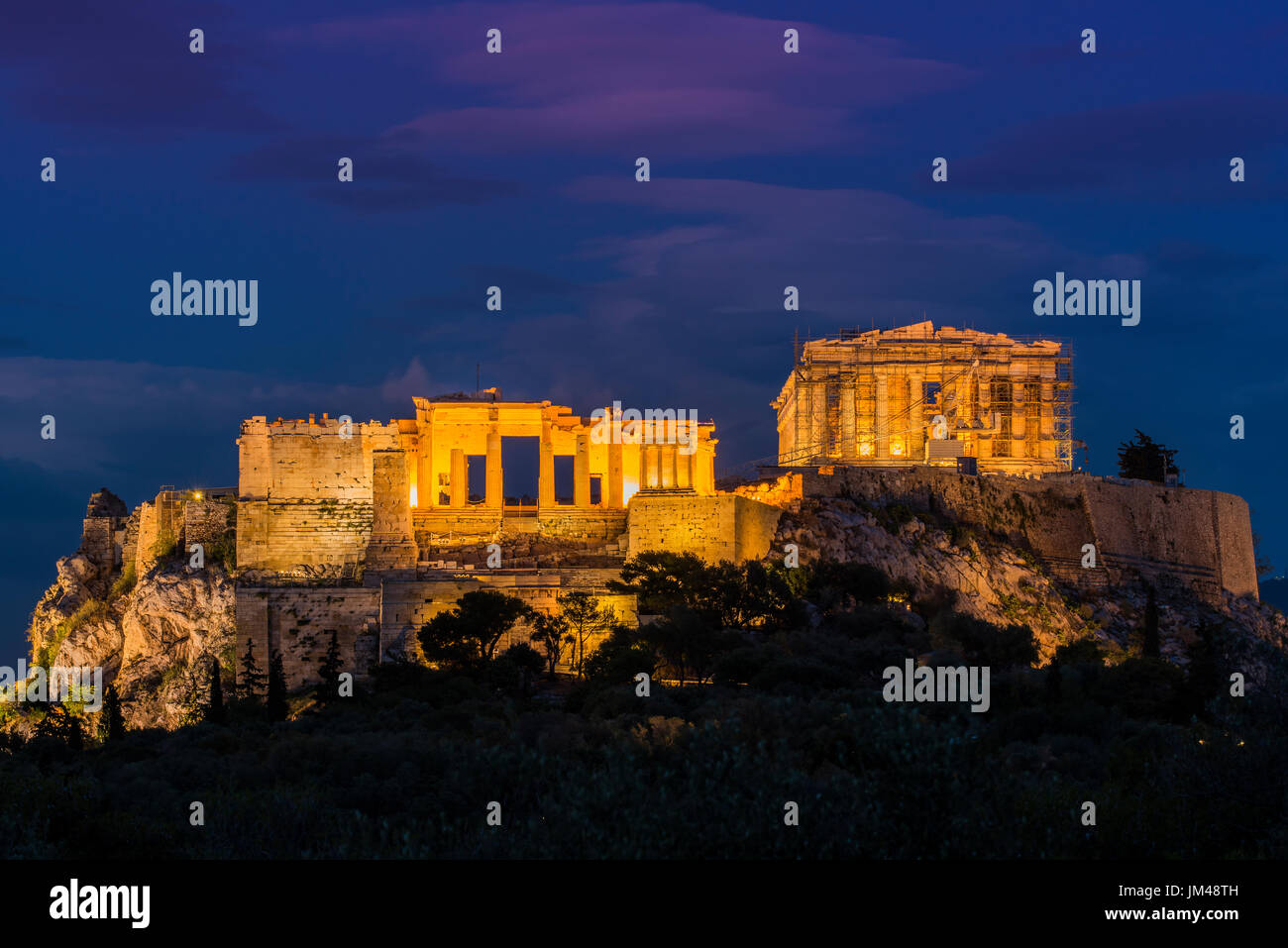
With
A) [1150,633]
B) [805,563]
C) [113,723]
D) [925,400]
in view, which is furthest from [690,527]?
[925,400]

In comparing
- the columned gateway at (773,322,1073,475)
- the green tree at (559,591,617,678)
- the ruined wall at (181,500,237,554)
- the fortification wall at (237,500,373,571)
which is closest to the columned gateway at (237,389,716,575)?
the fortification wall at (237,500,373,571)

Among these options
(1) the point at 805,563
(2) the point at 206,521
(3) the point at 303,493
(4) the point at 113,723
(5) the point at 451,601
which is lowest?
(4) the point at 113,723

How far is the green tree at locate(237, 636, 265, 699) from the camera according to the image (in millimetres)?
38844

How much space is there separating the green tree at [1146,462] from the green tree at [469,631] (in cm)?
3632

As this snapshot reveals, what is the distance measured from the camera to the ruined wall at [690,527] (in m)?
43.0

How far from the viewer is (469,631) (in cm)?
3772

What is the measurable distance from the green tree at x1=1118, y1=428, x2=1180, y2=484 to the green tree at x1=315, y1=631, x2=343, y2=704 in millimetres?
39452

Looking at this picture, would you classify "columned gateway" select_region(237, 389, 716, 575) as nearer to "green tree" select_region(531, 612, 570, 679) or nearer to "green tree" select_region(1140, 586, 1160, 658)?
"green tree" select_region(531, 612, 570, 679)

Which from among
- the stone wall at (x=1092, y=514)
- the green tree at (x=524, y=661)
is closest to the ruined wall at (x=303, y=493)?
the green tree at (x=524, y=661)

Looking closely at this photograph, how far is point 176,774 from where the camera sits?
24.9 metres

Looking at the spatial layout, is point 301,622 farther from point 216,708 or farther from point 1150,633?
point 1150,633

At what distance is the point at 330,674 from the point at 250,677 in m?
3.24

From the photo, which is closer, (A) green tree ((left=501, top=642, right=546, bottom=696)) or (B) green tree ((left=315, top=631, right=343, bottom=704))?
(B) green tree ((left=315, top=631, right=343, bottom=704))

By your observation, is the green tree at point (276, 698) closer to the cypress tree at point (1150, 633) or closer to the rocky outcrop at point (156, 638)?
the rocky outcrop at point (156, 638)
